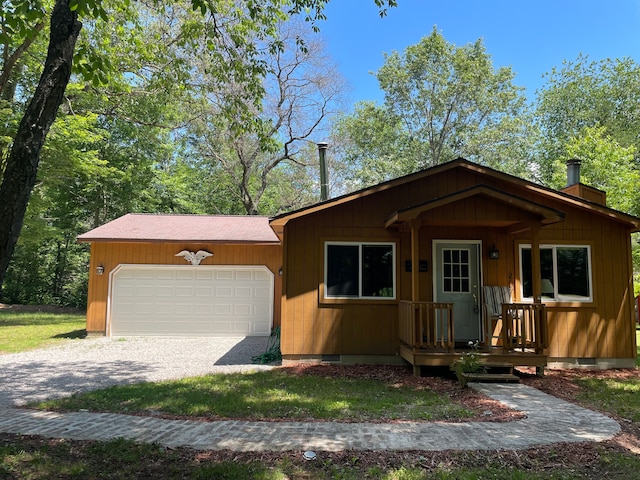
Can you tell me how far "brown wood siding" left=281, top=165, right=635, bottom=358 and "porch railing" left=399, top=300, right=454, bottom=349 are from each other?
69 cm

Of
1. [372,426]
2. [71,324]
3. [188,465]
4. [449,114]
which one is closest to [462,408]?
[372,426]

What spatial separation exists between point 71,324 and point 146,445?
43.0 ft

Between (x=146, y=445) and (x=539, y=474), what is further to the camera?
(x=146, y=445)

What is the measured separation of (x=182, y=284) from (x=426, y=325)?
24.4 ft

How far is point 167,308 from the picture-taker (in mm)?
12312

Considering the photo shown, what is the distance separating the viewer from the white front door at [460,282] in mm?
8492

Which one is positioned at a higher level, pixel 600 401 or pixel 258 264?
pixel 258 264

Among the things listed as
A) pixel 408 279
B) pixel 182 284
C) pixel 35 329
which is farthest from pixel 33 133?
pixel 35 329

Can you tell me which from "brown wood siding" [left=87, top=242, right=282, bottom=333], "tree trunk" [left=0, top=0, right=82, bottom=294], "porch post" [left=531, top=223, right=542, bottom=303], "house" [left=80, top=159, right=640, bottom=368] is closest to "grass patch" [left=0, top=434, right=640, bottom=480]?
"tree trunk" [left=0, top=0, right=82, bottom=294]

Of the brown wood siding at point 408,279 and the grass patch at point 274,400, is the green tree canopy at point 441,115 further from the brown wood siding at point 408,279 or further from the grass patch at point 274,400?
the grass patch at point 274,400

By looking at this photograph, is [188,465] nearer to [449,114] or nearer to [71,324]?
[71,324]

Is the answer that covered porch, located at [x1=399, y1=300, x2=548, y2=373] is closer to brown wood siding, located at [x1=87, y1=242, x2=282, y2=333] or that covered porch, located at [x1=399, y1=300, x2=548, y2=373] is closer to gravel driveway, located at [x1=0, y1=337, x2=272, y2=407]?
gravel driveway, located at [x1=0, y1=337, x2=272, y2=407]

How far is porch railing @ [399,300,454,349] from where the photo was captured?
7.31 metres

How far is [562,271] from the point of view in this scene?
862cm
